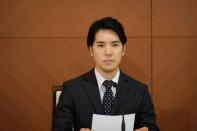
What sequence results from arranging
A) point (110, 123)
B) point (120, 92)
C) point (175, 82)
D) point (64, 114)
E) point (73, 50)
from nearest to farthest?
point (110, 123) → point (64, 114) → point (120, 92) → point (73, 50) → point (175, 82)

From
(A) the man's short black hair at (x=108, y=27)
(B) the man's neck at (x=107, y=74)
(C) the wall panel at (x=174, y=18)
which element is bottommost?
(B) the man's neck at (x=107, y=74)

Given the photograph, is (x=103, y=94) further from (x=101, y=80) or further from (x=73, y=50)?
(x=73, y=50)

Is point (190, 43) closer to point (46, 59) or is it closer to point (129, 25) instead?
point (129, 25)

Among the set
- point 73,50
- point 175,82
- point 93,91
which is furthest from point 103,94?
point 175,82

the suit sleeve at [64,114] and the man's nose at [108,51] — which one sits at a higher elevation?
the man's nose at [108,51]

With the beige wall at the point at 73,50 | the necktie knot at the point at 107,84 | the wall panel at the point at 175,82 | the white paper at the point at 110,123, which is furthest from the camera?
the wall panel at the point at 175,82

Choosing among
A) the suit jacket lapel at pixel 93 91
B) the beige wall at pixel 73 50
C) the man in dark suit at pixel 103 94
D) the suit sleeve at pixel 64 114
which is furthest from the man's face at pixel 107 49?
the beige wall at pixel 73 50

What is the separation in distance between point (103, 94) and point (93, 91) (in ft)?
0.23

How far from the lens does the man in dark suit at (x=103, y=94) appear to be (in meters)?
1.94

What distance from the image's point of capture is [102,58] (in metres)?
1.97

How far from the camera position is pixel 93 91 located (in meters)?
1.98

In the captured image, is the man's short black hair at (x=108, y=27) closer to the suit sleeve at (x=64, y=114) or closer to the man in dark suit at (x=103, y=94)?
the man in dark suit at (x=103, y=94)

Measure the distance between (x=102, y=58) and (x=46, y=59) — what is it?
1147 mm

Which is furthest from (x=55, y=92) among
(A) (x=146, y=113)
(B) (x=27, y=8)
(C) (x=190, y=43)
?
(C) (x=190, y=43)
